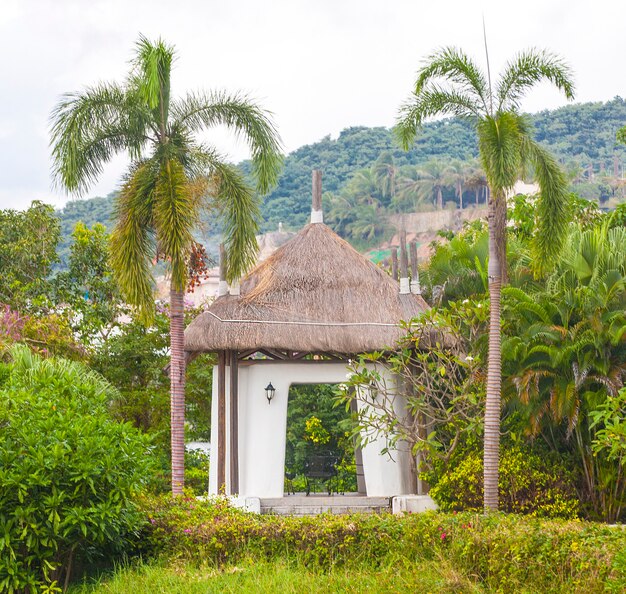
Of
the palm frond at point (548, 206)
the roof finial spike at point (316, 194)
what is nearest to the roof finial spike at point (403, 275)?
the roof finial spike at point (316, 194)

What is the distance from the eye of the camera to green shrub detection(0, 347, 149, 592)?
30.0 feet

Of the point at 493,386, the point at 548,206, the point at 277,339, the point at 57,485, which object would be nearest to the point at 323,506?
the point at 277,339

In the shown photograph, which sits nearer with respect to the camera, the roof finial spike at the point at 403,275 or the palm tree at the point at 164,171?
the palm tree at the point at 164,171

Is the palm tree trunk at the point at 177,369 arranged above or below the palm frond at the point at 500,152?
below

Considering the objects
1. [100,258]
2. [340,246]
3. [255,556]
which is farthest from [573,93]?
[100,258]

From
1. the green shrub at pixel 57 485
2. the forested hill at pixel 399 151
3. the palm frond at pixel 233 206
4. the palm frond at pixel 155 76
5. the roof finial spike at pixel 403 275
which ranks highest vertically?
the forested hill at pixel 399 151

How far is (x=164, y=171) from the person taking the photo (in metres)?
13.8

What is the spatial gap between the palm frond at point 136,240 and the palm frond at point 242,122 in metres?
1.04

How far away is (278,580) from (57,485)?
7.29ft

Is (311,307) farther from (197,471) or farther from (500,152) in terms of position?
(197,471)

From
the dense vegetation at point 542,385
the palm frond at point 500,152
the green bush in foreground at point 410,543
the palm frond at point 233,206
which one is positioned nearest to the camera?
the green bush in foreground at point 410,543

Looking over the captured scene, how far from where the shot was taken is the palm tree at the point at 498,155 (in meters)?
12.2

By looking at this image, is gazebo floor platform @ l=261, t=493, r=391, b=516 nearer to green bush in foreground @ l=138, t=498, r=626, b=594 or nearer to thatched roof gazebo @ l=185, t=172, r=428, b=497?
thatched roof gazebo @ l=185, t=172, r=428, b=497

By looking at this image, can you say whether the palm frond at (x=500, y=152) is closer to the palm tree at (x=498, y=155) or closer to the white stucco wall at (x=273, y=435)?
the palm tree at (x=498, y=155)
